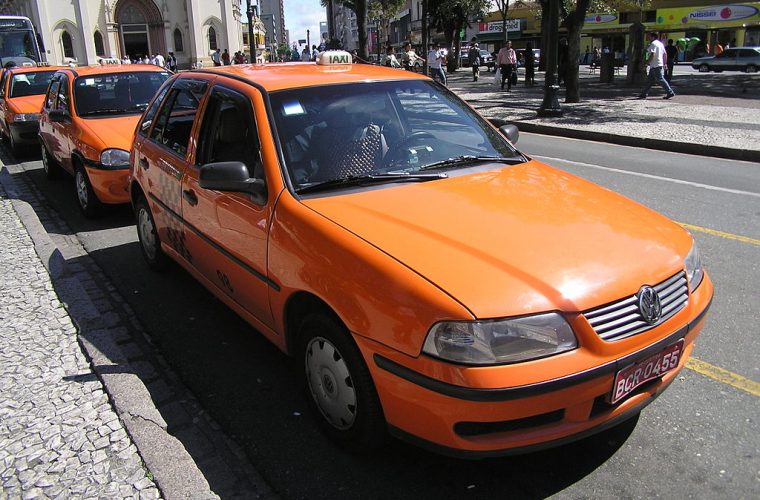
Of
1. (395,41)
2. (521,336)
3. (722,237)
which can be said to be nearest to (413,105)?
(521,336)

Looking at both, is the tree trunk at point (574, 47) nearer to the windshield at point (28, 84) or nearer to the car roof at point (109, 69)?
the car roof at point (109, 69)

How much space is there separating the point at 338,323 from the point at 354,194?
73cm

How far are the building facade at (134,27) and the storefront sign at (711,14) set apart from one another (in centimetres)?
4269

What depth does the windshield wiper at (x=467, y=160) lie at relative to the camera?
355 cm

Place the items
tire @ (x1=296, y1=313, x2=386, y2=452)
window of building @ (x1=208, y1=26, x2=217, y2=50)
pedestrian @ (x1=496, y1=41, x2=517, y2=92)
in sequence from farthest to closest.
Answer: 1. window of building @ (x1=208, y1=26, x2=217, y2=50)
2. pedestrian @ (x1=496, y1=41, x2=517, y2=92)
3. tire @ (x1=296, y1=313, x2=386, y2=452)

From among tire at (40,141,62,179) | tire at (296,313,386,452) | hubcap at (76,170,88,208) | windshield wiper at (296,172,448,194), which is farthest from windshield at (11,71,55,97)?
tire at (296,313,386,452)

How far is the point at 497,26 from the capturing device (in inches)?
2694

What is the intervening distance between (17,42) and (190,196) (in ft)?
87.2

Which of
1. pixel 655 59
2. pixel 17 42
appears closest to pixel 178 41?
pixel 17 42

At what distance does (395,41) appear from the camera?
339 feet

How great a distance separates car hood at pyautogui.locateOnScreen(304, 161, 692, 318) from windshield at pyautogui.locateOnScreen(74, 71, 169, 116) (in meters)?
6.19

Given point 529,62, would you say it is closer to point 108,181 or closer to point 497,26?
point 108,181

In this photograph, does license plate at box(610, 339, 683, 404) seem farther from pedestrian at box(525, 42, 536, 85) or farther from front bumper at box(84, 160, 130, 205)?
pedestrian at box(525, 42, 536, 85)

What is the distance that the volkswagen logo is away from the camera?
2.49 metres
